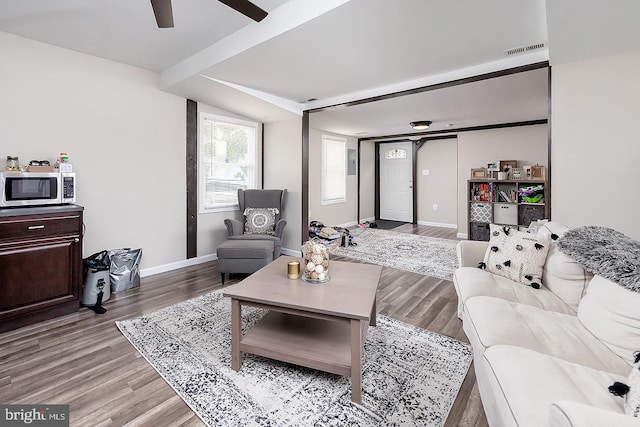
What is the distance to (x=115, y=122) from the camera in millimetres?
3410

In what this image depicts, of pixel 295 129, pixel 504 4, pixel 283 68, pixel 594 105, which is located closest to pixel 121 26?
pixel 283 68

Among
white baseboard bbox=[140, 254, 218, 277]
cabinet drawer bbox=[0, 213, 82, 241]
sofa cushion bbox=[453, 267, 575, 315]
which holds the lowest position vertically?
white baseboard bbox=[140, 254, 218, 277]

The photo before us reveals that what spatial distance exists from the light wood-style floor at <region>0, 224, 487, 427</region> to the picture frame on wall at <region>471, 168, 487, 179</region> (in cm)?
364

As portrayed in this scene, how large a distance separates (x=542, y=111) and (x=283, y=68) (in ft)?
14.4

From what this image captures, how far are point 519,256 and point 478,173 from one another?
433 cm

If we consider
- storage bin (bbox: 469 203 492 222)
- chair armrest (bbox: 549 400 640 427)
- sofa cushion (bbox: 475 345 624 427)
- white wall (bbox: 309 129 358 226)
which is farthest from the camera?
white wall (bbox: 309 129 358 226)

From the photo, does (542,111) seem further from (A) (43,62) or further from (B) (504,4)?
(A) (43,62)

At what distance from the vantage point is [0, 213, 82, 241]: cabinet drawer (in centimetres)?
233

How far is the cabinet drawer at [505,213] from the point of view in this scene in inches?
223

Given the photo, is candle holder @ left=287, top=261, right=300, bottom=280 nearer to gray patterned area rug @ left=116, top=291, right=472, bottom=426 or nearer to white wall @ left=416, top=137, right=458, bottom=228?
gray patterned area rug @ left=116, top=291, right=472, bottom=426

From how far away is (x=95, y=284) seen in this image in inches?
112

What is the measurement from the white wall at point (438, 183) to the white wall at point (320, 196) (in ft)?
5.70

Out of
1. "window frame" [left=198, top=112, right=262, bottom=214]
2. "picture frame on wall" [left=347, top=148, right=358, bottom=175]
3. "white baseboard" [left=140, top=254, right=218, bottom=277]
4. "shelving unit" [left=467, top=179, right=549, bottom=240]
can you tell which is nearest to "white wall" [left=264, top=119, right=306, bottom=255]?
"window frame" [left=198, top=112, right=262, bottom=214]

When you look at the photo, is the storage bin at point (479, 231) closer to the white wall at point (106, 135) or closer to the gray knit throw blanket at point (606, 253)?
the gray knit throw blanket at point (606, 253)
